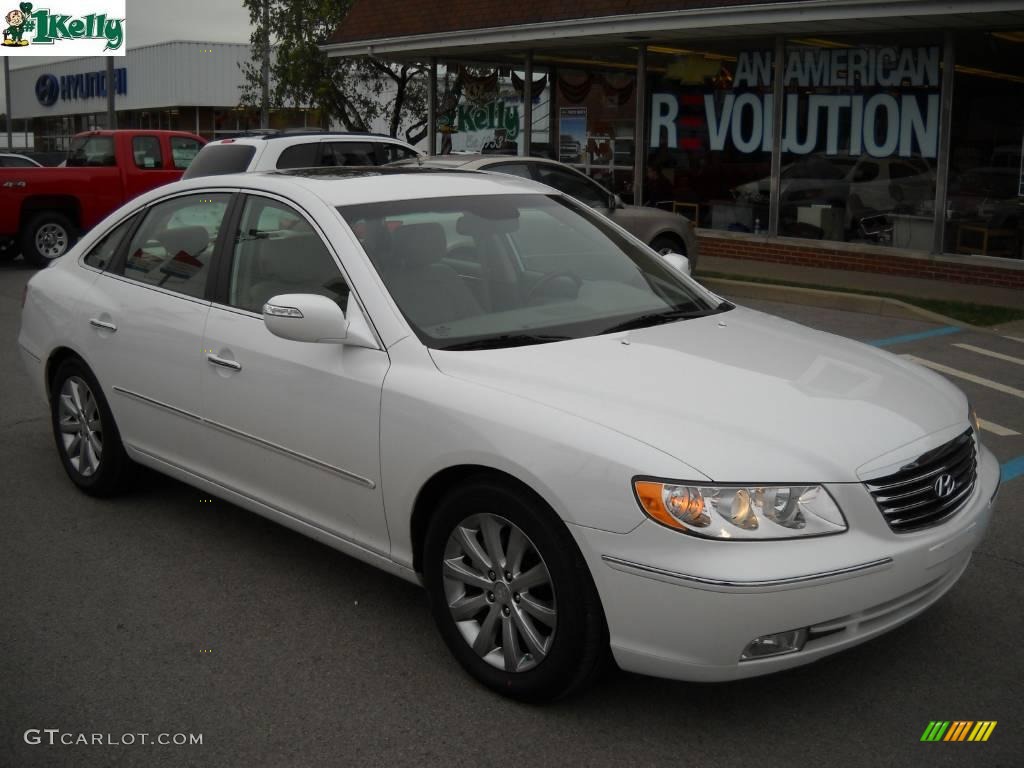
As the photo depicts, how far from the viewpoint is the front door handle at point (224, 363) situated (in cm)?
458

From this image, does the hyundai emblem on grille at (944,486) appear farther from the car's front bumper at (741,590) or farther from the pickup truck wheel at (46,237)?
the pickup truck wheel at (46,237)

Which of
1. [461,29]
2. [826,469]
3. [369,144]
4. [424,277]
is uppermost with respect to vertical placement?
[461,29]

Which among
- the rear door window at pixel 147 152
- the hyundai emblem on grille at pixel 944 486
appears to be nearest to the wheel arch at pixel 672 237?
the rear door window at pixel 147 152

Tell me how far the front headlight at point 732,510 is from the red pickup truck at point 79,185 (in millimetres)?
15280

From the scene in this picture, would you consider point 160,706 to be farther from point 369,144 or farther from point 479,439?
point 369,144

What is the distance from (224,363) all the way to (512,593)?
5.59 feet

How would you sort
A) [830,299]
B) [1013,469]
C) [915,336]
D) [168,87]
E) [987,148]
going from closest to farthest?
[1013,469], [915,336], [830,299], [987,148], [168,87]

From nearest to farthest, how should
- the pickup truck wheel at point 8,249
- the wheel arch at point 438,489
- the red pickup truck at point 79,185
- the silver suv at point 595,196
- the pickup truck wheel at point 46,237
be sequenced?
the wheel arch at point 438,489 → the silver suv at point 595,196 → the red pickup truck at point 79,185 → the pickup truck wheel at point 46,237 → the pickup truck wheel at point 8,249

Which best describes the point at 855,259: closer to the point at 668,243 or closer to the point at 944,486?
the point at 668,243

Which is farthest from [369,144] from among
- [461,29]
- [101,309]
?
[101,309]

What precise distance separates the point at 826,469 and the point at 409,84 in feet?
85.7

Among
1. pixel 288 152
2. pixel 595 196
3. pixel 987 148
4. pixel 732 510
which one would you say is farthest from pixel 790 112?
pixel 732 510

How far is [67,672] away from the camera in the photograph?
3.94 meters

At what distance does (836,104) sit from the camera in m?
14.7
